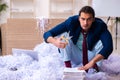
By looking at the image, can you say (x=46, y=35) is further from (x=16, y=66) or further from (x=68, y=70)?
(x=68, y=70)

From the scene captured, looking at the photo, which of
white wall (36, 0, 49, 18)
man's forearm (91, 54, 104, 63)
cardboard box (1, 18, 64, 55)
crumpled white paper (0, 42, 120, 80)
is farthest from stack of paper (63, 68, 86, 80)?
white wall (36, 0, 49, 18)

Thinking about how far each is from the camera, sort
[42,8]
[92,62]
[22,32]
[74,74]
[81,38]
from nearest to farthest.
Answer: [74,74] < [92,62] < [81,38] < [22,32] < [42,8]

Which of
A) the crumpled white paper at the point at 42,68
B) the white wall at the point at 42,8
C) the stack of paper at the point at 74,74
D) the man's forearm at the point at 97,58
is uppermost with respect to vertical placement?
the white wall at the point at 42,8

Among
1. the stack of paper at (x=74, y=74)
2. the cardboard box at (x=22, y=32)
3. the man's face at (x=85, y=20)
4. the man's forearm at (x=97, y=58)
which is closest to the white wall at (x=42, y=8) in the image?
the cardboard box at (x=22, y=32)

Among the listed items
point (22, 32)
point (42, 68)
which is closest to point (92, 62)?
point (42, 68)

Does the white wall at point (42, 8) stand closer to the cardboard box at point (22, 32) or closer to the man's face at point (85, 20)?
the cardboard box at point (22, 32)

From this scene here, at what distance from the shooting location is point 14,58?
1.96m

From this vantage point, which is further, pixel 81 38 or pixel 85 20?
pixel 81 38

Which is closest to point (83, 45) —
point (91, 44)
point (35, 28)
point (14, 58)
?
point (91, 44)

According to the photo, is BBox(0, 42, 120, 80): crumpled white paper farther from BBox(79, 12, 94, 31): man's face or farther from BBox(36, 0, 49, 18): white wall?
BBox(36, 0, 49, 18): white wall

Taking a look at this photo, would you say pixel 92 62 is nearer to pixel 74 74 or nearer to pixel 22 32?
pixel 74 74

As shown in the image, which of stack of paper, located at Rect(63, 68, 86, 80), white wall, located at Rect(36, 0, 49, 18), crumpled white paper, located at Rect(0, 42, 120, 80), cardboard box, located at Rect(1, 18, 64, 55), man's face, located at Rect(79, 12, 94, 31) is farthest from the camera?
white wall, located at Rect(36, 0, 49, 18)

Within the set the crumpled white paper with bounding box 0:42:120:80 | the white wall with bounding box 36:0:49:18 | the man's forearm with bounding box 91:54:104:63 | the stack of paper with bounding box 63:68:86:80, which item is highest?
the white wall with bounding box 36:0:49:18

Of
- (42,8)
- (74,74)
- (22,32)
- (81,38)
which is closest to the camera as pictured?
(74,74)
